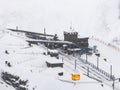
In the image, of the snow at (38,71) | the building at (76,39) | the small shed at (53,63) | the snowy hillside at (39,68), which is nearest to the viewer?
the snow at (38,71)

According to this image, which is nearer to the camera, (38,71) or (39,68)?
(38,71)

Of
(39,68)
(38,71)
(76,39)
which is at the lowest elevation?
(38,71)

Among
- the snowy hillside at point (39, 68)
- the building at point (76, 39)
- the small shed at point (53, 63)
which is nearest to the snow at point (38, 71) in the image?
the snowy hillside at point (39, 68)

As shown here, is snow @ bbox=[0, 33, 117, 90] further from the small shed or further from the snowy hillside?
the small shed

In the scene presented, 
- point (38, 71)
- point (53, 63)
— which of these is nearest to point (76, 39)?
point (53, 63)

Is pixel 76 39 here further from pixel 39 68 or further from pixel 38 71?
pixel 38 71

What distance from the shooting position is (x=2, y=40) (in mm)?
118250

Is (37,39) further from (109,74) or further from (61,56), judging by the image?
(109,74)

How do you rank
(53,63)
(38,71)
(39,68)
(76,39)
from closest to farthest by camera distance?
1. (38,71)
2. (39,68)
3. (53,63)
4. (76,39)

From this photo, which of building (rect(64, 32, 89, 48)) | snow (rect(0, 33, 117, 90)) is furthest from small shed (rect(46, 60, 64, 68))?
building (rect(64, 32, 89, 48))

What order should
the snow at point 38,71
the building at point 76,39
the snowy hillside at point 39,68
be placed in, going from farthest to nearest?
the building at point 76,39 → the snowy hillside at point 39,68 → the snow at point 38,71

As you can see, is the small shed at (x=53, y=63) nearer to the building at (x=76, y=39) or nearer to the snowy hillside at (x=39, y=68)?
the snowy hillside at (x=39, y=68)

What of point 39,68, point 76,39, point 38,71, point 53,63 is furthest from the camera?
point 76,39

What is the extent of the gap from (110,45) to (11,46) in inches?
1510
